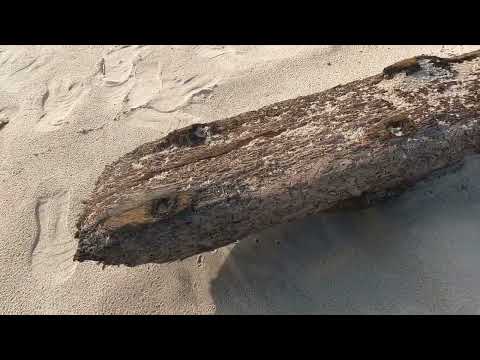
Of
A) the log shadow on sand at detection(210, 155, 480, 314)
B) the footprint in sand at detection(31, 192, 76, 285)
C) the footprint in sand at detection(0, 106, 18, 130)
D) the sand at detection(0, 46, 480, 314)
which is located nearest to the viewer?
the log shadow on sand at detection(210, 155, 480, 314)

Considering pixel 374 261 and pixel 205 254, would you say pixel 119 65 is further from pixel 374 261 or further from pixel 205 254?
pixel 374 261

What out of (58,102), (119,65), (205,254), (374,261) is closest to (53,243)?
(205,254)

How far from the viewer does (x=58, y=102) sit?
14.1 feet

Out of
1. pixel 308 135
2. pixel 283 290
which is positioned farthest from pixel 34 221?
pixel 308 135

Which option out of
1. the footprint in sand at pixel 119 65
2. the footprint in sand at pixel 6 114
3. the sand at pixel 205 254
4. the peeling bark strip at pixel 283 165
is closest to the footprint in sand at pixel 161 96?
the sand at pixel 205 254

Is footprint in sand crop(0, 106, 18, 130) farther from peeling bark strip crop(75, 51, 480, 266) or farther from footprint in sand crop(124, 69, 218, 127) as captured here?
peeling bark strip crop(75, 51, 480, 266)

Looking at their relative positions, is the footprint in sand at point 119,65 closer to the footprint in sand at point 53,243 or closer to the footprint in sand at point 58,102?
the footprint in sand at point 58,102

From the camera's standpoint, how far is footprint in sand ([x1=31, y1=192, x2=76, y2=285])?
3254 millimetres

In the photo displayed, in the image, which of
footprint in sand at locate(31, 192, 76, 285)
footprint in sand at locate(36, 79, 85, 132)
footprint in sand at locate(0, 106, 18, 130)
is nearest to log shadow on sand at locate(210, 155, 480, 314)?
footprint in sand at locate(31, 192, 76, 285)

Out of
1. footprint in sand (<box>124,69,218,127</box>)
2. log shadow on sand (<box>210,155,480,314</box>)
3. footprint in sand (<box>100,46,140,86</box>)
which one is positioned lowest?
log shadow on sand (<box>210,155,480,314</box>)

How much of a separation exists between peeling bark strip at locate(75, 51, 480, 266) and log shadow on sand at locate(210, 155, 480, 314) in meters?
0.42

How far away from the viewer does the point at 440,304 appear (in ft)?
8.58

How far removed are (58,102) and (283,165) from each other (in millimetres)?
2968
